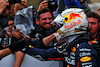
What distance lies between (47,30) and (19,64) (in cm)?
41

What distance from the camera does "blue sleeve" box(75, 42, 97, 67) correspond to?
33.0 inches

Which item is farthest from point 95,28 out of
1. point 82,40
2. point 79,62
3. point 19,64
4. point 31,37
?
point 19,64

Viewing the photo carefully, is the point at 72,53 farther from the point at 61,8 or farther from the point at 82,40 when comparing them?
the point at 61,8

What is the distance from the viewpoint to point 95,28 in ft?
3.83

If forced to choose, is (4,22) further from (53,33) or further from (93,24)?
(93,24)

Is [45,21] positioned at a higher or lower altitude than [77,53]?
higher

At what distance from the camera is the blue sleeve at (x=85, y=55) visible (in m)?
0.84

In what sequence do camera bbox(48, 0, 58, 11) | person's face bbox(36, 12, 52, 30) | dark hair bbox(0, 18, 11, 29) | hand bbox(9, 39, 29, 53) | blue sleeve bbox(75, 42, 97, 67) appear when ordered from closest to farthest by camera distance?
blue sleeve bbox(75, 42, 97, 67)
hand bbox(9, 39, 29, 53)
person's face bbox(36, 12, 52, 30)
dark hair bbox(0, 18, 11, 29)
camera bbox(48, 0, 58, 11)

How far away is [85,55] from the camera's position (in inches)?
33.4

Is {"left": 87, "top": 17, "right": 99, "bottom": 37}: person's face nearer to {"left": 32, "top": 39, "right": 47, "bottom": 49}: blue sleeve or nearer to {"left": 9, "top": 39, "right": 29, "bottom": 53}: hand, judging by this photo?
{"left": 32, "top": 39, "right": 47, "bottom": 49}: blue sleeve

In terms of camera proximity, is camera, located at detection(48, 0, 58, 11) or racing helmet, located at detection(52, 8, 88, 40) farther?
camera, located at detection(48, 0, 58, 11)

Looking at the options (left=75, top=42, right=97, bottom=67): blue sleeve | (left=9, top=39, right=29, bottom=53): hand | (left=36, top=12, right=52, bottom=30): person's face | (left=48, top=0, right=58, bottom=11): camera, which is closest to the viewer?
(left=75, top=42, right=97, bottom=67): blue sleeve

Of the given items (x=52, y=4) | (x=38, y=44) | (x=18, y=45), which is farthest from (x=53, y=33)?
(x=52, y=4)

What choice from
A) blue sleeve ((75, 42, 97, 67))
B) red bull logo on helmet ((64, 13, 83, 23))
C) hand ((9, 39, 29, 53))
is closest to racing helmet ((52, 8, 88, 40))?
red bull logo on helmet ((64, 13, 83, 23))
